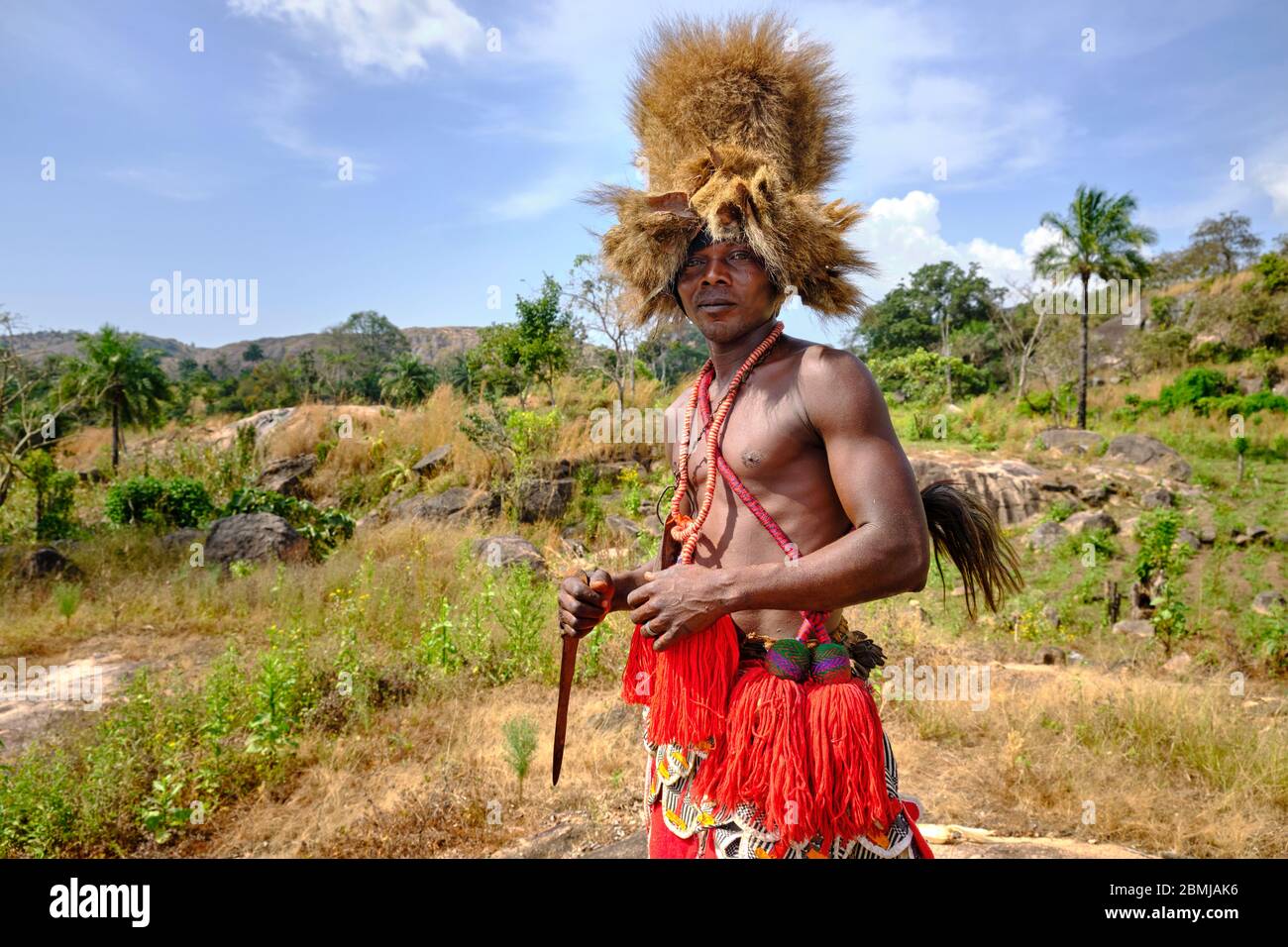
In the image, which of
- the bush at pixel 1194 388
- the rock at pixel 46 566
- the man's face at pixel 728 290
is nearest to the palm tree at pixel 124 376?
the rock at pixel 46 566

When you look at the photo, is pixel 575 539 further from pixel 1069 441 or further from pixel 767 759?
pixel 1069 441

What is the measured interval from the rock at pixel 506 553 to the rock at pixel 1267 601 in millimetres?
8445

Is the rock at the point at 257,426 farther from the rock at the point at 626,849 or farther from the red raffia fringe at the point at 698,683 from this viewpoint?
the red raffia fringe at the point at 698,683

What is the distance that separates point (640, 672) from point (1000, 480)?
47.8 ft

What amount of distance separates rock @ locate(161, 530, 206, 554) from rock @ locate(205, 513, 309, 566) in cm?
22

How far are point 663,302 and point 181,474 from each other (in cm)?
1424

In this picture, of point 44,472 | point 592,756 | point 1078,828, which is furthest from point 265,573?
point 1078,828

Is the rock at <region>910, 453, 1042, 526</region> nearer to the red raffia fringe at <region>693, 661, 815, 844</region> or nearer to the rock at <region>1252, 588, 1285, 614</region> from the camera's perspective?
the rock at <region>1252, 588, 1285, 614</region>

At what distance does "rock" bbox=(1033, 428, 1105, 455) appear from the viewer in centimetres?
1684

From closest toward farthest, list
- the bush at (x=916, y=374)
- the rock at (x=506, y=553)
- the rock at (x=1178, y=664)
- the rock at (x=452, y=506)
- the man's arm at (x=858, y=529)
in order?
the man's arm at (x=858, y=529), the rock at (x=1178, y=664), the rock at (x=506, y=553), the rock at (x=452, y=506), the bush at (x=916, y=374)

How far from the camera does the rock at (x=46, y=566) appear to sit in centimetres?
876

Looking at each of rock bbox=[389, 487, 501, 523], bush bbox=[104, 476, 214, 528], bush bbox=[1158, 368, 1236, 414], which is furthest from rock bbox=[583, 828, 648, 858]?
bush bbox=[1158, 368, 1236, 414]

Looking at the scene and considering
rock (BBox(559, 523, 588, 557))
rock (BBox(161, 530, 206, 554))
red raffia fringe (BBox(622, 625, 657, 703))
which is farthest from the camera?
rock (BBox(559, 523, 588, 557))

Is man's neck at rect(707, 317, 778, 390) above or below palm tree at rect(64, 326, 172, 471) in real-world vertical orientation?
below
